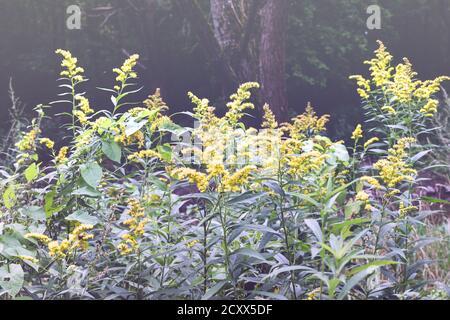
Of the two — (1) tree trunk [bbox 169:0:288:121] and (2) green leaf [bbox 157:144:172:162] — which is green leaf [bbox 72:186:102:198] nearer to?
(2) green leaf [bbox 157:144:172:162]

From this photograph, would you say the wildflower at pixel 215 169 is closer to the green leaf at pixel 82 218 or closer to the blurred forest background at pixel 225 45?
the green leaf at pixel 82 218

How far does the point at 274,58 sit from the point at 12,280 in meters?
2.06

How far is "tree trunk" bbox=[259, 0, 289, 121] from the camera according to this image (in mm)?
2971

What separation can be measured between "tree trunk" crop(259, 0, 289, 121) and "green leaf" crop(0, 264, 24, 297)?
185cm

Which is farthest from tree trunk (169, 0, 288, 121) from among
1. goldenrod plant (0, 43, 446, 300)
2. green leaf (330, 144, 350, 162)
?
goldenrod plant (0, 43, 446, 300)

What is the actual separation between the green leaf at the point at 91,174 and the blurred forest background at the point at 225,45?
1372 mm

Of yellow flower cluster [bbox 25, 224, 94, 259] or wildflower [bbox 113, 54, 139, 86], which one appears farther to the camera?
wildflower [bbox 113, 54, 139, 86]

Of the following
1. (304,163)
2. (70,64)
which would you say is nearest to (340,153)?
(304,163)

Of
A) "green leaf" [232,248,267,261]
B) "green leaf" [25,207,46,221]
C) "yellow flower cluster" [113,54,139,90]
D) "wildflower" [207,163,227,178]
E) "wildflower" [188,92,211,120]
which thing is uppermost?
"yellow flower cluster" [113,54,139,90]

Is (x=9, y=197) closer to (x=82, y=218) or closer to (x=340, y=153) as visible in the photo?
(x=82, y=218)

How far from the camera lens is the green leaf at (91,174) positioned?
4.65 feet

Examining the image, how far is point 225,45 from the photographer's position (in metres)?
3.07
